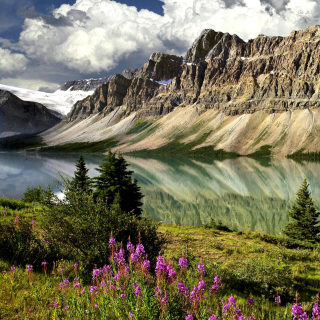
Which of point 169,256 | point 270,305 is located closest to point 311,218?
point 169,256

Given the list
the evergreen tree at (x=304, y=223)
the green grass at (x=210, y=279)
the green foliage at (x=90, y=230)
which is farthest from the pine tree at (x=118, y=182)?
the green foliage at (x=90, y=230)

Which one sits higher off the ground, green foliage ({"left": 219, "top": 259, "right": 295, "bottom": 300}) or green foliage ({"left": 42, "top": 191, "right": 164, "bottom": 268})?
green foliage ({"left": 42, "top": 191, "right": 164, "bottom": 268})

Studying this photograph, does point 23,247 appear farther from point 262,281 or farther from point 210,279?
point 262,281

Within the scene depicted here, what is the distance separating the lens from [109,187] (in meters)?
24.0

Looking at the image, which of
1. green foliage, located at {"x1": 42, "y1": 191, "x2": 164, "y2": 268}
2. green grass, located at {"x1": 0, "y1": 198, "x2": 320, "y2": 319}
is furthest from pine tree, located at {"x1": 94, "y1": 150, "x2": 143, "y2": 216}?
green foliage, located at {"x1": 42, "y1": 191, "x2": 164, "y2": 268}

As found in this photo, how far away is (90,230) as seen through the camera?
7.80 m

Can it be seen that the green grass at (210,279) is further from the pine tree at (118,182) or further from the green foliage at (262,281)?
the pine tree at (118,182)

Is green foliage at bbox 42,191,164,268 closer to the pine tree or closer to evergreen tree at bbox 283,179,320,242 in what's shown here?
the pine tree

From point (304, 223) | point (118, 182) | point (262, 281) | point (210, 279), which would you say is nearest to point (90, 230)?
point (210, 279)

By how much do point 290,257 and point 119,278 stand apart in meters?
11.0

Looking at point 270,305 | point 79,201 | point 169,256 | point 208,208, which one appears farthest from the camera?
point 208,208

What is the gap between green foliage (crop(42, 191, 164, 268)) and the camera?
757 centimetres

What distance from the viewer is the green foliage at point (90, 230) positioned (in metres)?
7.57

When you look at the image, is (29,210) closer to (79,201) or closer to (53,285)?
(79,201)
